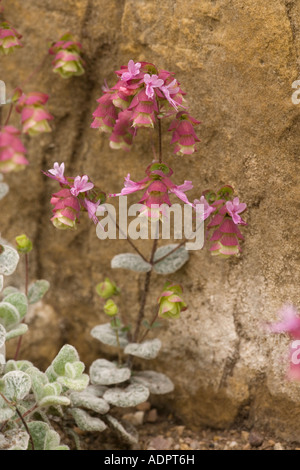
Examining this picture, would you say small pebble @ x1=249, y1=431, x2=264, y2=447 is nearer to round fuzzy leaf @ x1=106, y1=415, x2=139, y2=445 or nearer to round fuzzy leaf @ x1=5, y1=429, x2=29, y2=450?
round fuzzy leaf @ x1=106, y1=415, x2=139, y2=445

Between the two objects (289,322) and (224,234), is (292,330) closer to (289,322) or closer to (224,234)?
(289,322)

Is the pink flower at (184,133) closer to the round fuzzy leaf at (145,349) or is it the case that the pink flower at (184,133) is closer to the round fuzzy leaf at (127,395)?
the round fuzzy leaf at (145,349)

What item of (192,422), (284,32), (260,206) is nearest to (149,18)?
(284,32)

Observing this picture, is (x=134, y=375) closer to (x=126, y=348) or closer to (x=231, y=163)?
(x=126, y=348)

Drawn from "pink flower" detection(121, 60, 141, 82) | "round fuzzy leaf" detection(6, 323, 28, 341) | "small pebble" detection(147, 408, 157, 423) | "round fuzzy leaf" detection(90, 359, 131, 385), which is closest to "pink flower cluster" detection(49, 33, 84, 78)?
"pink flower" detection(121, 60, 141, 82)

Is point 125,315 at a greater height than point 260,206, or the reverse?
point 260,206

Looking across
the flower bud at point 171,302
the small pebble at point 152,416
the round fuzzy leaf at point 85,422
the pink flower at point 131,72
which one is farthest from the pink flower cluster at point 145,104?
the small pebble at point 152,416
